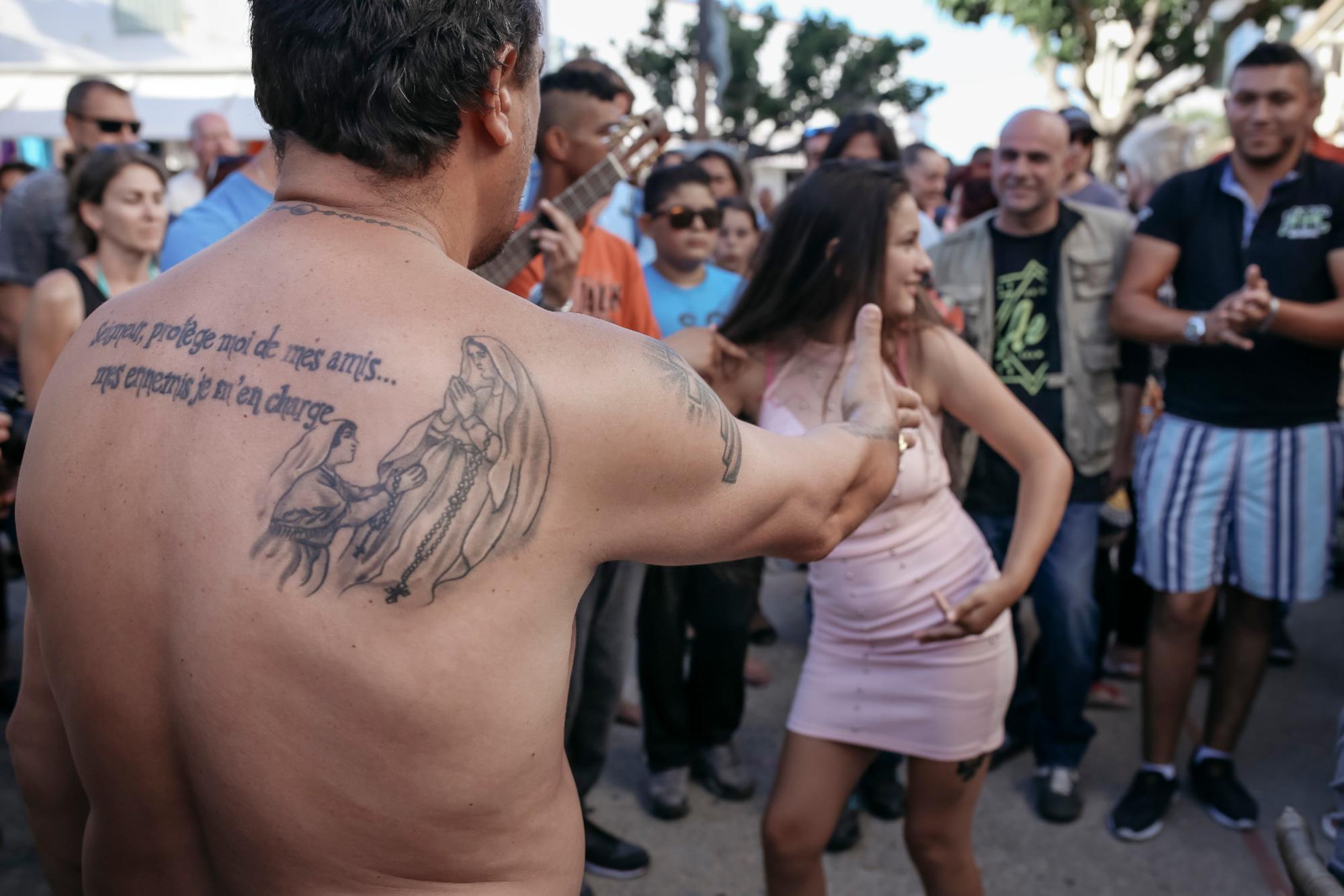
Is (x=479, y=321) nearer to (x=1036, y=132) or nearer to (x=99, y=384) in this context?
(x=99, y=384)

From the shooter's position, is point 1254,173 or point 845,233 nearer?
point 845,233

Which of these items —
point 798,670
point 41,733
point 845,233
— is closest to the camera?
point 41,733

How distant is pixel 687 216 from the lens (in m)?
4.16

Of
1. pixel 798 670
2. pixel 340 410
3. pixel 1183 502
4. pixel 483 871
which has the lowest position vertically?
pixel 798 670

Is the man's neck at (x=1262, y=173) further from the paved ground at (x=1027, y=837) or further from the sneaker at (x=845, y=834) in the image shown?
the sneaker at (x=845, y=834)

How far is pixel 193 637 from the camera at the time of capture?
1.11 meters

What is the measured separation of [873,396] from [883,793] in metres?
2.31

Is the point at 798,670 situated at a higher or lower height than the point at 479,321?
lower

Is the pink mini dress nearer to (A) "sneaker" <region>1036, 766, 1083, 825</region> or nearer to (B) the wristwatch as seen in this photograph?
(A) "sneaker" <region>1036, 766, 1083, 825</region>

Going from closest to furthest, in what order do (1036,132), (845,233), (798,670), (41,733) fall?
(41,733) < (845,233) < (1036,132) < (798,670)

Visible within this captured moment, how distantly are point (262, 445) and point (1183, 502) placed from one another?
132 inches

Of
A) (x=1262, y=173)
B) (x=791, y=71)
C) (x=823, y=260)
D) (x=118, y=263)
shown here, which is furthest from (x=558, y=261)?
(x=791, y=71)

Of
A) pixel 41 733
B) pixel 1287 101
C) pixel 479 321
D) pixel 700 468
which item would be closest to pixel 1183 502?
pixel 1287 101

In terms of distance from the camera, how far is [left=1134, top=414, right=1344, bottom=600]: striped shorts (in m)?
3.52
